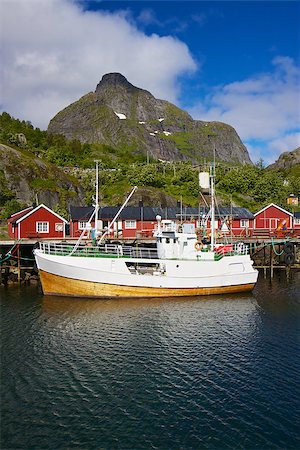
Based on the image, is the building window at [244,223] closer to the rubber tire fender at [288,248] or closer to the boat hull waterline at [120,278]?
the rubber tire fender at [288,248]

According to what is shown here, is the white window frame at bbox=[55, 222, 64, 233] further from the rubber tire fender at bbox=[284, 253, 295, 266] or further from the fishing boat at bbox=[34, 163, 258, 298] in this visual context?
the rubber tire fender at bbox=[284, 253, 295, 266]

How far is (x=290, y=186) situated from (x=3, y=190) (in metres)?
74.1

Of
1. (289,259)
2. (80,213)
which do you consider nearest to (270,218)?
(289,259)

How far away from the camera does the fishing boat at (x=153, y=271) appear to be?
115 ft

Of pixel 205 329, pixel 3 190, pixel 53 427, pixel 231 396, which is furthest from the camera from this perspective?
pixel 3 190

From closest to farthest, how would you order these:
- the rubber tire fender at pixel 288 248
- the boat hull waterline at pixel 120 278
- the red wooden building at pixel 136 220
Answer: the boat hull waterline at pixel 120 278, the rubber tire fender at pixel 288 248, the red wooden building at pixel 136 220

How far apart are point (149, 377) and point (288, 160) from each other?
15782 centimetres

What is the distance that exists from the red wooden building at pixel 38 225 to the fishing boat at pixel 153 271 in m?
14.0

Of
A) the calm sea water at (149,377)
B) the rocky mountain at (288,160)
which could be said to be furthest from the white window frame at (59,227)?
the rocky mountain at (288,160)

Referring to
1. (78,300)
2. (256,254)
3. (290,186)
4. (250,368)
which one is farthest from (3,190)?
(290,186)

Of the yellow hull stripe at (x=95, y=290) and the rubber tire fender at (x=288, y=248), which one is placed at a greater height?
the rubber tire fender at (x=288, y=248)

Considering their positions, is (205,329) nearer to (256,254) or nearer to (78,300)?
(78,300)

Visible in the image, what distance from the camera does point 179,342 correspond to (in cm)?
2436

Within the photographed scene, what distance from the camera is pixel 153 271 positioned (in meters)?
37.0
